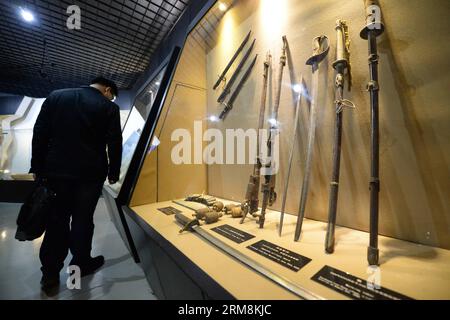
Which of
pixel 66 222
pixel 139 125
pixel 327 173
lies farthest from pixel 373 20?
pixel 139 125

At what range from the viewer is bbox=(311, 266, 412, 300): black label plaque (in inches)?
23.4

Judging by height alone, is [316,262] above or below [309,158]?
below

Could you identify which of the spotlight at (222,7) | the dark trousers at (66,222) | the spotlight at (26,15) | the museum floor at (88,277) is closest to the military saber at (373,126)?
the museum floor at (88,277)

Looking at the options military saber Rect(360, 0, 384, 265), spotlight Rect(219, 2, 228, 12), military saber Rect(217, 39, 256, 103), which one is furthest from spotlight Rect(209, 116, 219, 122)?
military saber Rect(360, 0, 384, 265)

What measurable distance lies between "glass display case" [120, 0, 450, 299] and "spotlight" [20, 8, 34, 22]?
3602 mm

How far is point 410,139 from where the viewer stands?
3.21ft

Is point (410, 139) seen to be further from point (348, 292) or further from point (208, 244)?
point (208, 244)

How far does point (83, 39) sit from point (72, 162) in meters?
4.02

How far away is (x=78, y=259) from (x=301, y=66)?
8.16 ft

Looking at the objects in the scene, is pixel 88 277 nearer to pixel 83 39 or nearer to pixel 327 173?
pixel 327 173

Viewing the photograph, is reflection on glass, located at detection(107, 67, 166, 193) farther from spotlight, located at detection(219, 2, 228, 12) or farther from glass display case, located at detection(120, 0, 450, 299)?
spotlight, located at detection(219, 2, 228, 12)

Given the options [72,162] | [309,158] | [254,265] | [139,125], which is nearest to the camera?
[254,265]

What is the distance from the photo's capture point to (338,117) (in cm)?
101

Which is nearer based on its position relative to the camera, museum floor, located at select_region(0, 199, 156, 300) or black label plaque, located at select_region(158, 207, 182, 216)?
museum floor, located at select_region(0, 199, 156, 300)
